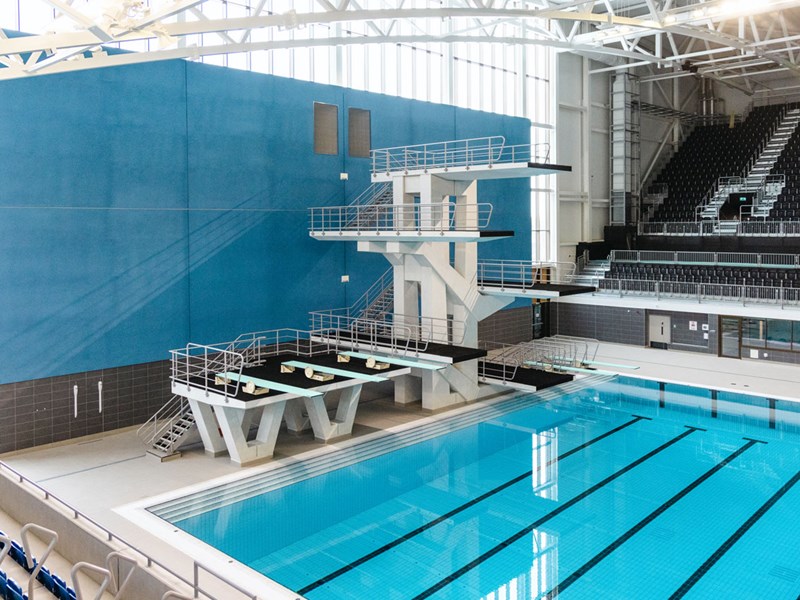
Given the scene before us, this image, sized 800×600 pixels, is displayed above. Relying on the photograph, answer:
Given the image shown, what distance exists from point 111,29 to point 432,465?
7.87 meters

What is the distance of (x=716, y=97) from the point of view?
3148 centimetres

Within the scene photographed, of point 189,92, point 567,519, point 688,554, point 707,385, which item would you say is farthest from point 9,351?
point 707,385

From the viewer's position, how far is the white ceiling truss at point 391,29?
6996mm

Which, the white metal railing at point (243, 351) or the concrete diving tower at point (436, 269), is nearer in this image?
the white metal railing at point (243, 351)

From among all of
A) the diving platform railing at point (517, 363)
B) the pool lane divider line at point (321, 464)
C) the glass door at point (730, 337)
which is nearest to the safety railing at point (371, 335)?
the pool lane divider line at point (321, 464)

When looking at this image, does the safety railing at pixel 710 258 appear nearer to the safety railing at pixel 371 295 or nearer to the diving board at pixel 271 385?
the safety railing at pixel 371 295

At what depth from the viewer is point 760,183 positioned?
26.0 m

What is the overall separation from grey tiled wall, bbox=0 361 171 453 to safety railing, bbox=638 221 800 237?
61.1 ft

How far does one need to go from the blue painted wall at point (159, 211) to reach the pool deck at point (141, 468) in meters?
1.44

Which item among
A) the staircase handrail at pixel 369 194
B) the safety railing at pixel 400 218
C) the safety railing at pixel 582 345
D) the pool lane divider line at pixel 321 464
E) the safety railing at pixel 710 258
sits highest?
the staircase handrail at pixel 369 194

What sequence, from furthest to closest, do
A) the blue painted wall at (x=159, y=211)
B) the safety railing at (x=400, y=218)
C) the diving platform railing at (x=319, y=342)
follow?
the safety railing at (x=400, y=218) → the diving platform railing at (x=319, y=342) → the blue painted wall at (x=159, y=211)

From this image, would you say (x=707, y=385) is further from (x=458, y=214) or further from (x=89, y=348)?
(x=89, y=348)

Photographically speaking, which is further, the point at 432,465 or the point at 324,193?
the point at 324,193

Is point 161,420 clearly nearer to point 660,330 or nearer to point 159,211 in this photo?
point 159,211
